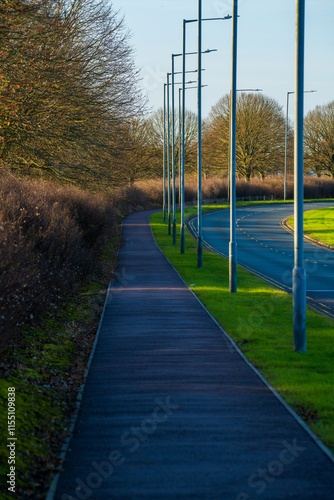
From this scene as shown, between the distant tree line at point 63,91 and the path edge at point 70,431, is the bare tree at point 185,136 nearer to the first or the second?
the distant tree line at point 63,91

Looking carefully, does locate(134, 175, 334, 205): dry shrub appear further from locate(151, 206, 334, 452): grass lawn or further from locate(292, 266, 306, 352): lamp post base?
locate(292, 266, 306, 352): lamp post base

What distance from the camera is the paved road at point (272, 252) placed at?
22.4 meters

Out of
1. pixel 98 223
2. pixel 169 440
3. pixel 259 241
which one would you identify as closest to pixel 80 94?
pixel 98 223

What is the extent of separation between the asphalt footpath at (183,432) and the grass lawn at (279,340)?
0.29 metres

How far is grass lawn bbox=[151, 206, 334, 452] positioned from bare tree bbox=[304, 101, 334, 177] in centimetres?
7347

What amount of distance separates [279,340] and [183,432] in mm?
5521

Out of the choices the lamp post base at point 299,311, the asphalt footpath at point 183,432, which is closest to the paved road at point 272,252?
the lamp post base at point 299,311

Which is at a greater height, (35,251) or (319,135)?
(319,135)

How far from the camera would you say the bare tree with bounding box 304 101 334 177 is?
306 ft

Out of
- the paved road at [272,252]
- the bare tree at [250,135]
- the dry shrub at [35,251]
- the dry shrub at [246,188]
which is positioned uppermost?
the bare tree at [250,135]

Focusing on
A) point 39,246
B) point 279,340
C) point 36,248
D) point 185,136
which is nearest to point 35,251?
point 36,248

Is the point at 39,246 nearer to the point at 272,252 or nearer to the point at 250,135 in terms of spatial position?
the point at 272,252

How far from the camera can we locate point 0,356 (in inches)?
348

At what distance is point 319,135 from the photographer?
9344cm
